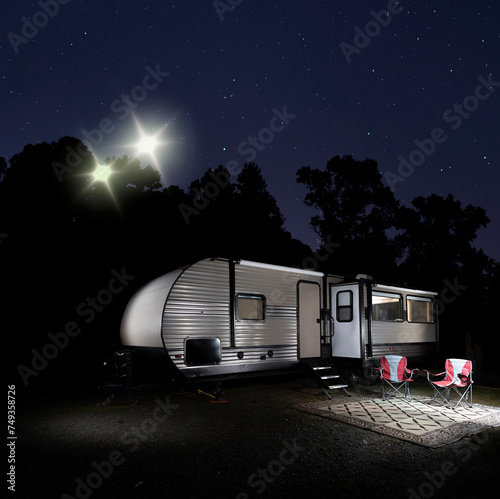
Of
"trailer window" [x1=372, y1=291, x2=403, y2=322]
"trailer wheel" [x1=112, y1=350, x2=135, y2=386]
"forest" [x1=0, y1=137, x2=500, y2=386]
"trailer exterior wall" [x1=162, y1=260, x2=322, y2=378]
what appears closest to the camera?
"trailer exterior wall" [x1=162, y1=260, x2=322, y2=378]

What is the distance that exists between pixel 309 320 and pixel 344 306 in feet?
3.71

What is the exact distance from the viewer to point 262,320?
9773 mm

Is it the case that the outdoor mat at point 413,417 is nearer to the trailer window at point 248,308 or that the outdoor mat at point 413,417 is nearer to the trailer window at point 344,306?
the trailer window at point 344,306

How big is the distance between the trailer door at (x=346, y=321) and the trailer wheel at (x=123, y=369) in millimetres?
5430

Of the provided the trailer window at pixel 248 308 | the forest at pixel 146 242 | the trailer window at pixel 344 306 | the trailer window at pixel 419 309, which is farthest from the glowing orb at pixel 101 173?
the trailer window at pixel 419 309

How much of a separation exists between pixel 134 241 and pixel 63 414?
12.7 meters

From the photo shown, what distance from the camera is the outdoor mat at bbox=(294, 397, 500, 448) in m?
6.39

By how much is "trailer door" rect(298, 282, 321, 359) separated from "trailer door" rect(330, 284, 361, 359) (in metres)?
0.62

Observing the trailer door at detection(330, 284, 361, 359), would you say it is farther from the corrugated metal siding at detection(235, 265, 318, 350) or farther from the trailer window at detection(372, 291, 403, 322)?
the trailer window at detection(372, 291, 403, 322)

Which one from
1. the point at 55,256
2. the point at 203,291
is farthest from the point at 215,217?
the point at 203,291

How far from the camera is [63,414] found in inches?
315

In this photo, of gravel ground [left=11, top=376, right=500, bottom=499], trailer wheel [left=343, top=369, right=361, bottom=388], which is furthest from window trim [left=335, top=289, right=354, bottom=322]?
gravel ground [left=11, top=376, right=500, bottom=499]

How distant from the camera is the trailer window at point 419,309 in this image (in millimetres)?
13727

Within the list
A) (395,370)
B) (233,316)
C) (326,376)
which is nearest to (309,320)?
(326,376)
